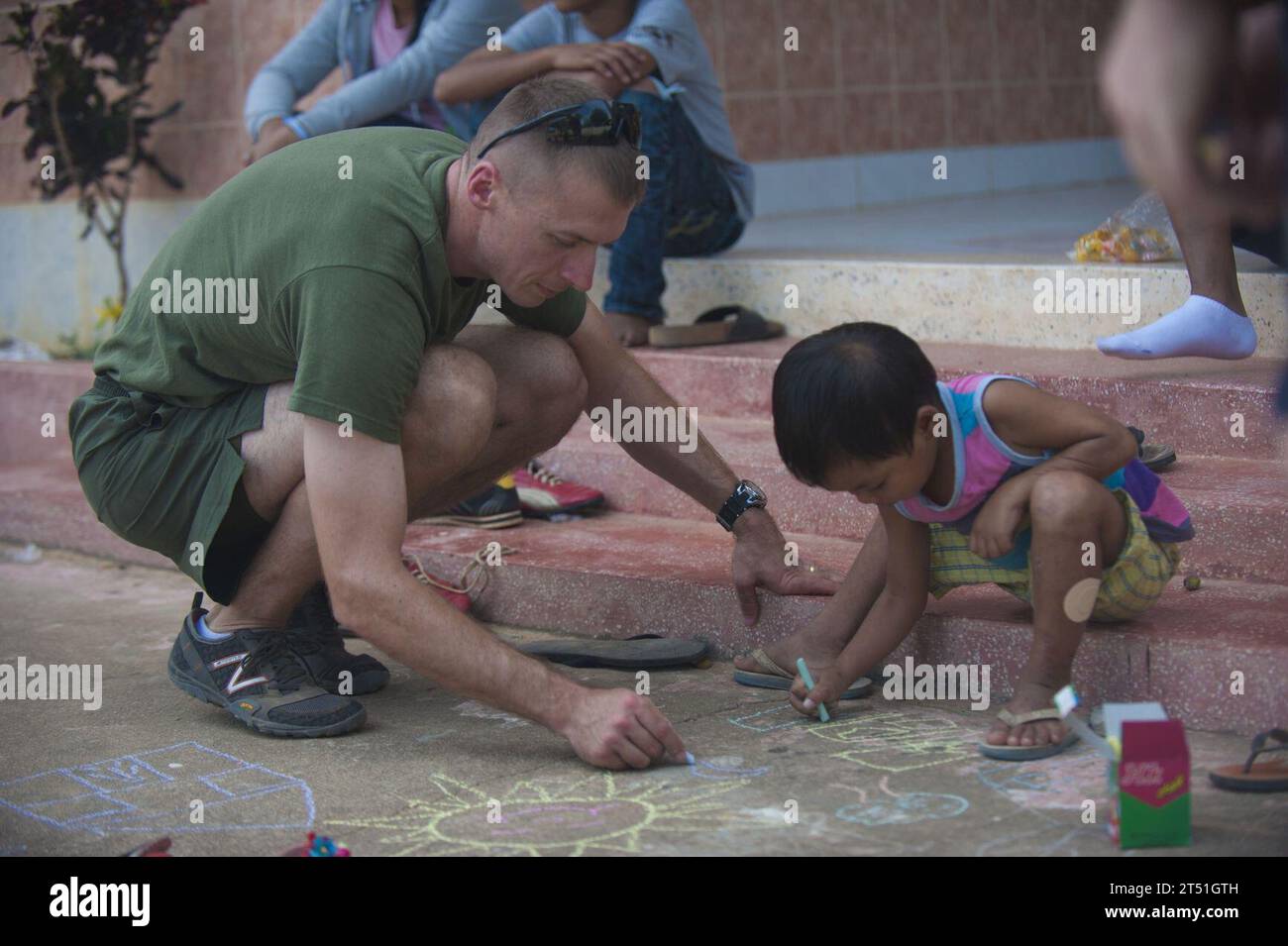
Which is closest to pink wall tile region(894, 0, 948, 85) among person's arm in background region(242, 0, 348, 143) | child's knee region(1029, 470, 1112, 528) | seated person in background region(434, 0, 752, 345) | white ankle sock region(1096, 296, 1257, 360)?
seated person in background region(434, 0, 752, 345)

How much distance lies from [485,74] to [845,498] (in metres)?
1.79

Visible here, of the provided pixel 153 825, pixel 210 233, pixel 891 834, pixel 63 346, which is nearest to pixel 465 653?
pixel 153 825

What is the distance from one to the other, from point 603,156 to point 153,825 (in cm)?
126

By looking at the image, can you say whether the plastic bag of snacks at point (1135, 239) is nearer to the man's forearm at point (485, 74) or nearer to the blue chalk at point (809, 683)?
the man's forearm at point (485, 74)

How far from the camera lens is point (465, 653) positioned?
2.51m

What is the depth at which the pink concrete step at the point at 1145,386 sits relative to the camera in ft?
11.1

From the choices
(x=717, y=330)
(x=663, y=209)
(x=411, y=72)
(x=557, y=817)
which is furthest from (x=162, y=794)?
(x=411, y=72)

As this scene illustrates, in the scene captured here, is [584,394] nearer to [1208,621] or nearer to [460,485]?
[460,485]

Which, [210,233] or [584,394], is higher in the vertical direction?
[210,233]

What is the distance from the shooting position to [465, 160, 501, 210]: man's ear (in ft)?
8.69

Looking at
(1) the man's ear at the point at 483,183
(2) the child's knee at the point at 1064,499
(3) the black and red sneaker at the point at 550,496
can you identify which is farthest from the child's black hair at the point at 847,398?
(3) the black and red sneaker at the point at 550,496

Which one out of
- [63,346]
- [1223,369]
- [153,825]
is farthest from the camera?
[63,346]

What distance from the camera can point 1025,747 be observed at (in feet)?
8.31

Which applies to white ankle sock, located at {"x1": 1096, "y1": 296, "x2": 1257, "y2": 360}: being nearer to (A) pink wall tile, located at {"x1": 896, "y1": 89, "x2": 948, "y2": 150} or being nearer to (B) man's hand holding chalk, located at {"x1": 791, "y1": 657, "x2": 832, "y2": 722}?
(B) man's hand holding chalk, located at {"x1": 791, "y1": 657, "x2": 832, "y2": 722}
